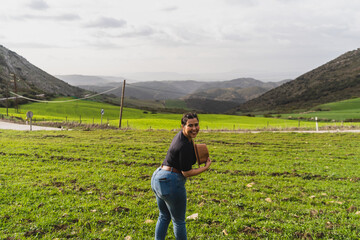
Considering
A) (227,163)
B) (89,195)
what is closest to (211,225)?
(89,195)


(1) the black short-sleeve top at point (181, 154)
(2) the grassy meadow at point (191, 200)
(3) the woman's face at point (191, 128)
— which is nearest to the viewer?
(1) the black short-sleeve top at point (181, 154)

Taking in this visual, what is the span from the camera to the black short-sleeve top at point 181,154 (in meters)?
5.34

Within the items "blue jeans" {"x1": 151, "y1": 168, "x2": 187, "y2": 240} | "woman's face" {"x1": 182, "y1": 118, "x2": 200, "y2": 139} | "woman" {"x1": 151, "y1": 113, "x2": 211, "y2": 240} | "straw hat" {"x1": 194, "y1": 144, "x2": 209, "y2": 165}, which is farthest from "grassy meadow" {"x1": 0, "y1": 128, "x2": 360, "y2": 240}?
"woman's face" {"x1": 182, "y1": 118, "x2": 200, "y2": 139}

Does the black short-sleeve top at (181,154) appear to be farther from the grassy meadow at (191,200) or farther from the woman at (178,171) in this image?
the grassy meadow at (191,200)

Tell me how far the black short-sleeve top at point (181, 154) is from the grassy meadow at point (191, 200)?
9.07 ft

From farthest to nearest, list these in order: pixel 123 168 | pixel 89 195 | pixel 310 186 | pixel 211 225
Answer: pixel 123 168 < pixel 310 186 < pixel 89 195 < pixel 211 225

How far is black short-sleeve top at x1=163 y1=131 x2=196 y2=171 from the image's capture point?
5.34 metres

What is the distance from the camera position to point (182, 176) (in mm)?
5527

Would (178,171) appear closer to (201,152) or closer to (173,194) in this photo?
(173,194)

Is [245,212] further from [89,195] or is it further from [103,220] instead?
[89,195]

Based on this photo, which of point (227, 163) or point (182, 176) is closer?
point (182, 176)

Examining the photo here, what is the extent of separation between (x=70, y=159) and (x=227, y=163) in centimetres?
1044

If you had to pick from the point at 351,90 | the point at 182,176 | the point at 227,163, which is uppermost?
the point at 351,90

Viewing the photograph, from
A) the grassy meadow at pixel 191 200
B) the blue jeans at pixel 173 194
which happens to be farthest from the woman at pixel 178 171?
the grassy meadow at pixel 191 200
